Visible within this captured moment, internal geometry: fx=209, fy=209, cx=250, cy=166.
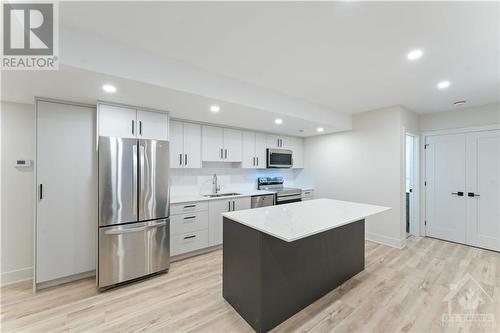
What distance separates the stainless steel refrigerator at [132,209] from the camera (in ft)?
8.15

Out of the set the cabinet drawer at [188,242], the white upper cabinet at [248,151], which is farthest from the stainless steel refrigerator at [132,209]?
the white upper cabinet at [248,151]

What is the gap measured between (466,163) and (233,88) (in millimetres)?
4412

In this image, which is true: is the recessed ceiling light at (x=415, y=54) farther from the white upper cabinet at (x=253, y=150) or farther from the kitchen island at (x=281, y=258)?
the white upper cabinet at (x=253, y=150)

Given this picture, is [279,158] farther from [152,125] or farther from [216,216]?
[152,125]

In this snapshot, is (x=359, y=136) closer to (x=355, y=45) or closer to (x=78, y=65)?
(x=355, y=45)

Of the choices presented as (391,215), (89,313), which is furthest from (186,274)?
(391,215)

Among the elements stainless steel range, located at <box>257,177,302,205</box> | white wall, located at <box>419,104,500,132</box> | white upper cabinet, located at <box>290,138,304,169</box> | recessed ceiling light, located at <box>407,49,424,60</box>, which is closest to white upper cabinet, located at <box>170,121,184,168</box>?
stainless steel range, located at <box>257,177,302,205</box>

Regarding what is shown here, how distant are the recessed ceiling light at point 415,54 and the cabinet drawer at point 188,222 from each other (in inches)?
131

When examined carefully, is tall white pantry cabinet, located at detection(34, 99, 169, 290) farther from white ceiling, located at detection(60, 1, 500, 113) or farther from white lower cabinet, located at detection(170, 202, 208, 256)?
white ceiling, located at detection(60, 1, 500, 113)

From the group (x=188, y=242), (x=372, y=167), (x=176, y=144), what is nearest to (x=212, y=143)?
(x=176, y=144)

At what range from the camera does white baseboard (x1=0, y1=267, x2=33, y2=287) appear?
8.55 feet

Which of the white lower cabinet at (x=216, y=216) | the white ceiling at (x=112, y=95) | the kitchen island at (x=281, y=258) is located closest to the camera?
the kitchen island at (x=281, y=258)

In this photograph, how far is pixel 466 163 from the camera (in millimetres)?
3811

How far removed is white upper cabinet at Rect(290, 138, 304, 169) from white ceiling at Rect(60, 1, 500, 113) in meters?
2.60
